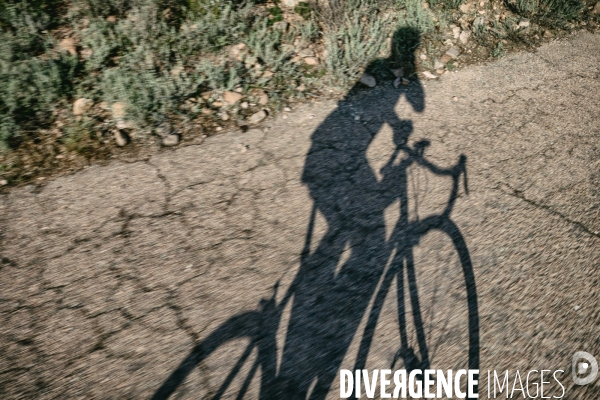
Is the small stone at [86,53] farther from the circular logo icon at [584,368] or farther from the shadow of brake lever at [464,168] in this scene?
the circular logo icon at [584,368]

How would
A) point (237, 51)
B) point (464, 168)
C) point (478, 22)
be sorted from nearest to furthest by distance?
point (464, 168)
point (237, 51)
point (478, 22)

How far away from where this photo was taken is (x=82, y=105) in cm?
341

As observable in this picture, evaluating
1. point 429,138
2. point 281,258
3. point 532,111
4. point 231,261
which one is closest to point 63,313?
point 231,261

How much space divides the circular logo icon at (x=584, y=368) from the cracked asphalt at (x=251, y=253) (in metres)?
0.04

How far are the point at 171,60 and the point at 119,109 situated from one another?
0.94 m

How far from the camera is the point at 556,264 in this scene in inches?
109

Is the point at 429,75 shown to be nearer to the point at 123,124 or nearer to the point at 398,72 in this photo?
the point at 398,72

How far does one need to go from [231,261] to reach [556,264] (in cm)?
252

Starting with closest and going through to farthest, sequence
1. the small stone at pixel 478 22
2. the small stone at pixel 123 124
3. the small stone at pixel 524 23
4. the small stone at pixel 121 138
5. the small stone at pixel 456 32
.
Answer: the small stone at pixel 121 138 < the small stone at pixel 123 124 < the small stone at pixel 456 32 < the small stone at pixel 478 22 < the small stone at pixel 524 23

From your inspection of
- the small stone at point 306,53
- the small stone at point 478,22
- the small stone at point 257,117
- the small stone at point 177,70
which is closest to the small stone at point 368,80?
the small stone at point 306,53

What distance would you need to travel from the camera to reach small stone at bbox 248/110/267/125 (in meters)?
3.70

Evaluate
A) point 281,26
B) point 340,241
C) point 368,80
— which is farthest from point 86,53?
point 340,241

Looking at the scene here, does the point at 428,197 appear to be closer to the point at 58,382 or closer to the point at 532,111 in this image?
the point at 532,111

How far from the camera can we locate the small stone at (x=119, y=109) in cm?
339
